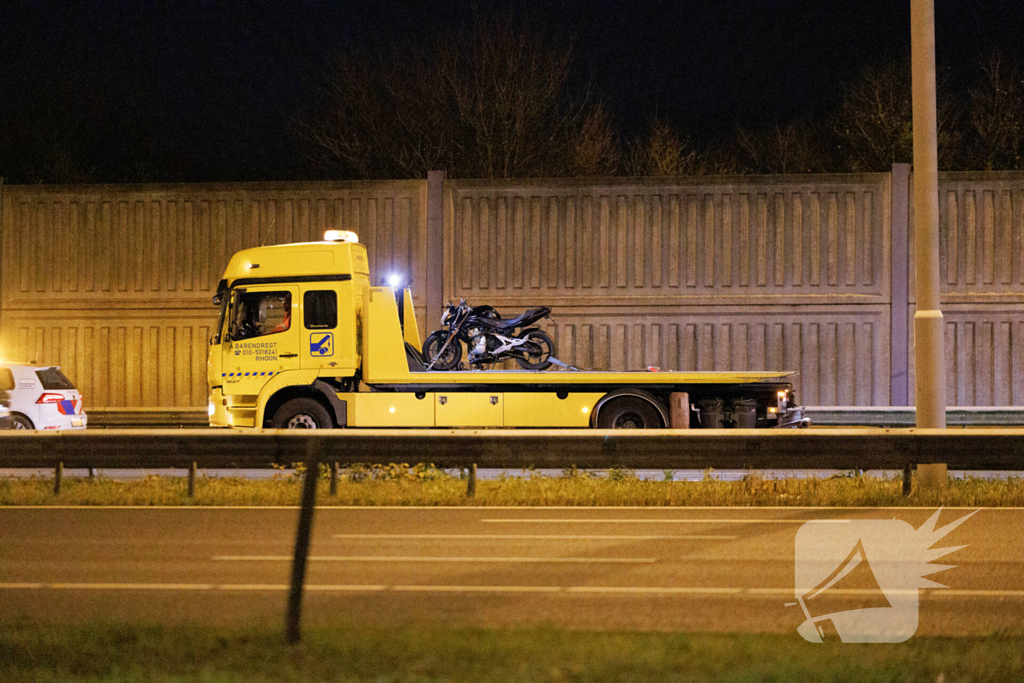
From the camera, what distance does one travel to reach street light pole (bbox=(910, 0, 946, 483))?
11.4 metres

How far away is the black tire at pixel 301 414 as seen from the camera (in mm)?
15008

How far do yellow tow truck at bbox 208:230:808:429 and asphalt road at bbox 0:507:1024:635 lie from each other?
12.8 feet

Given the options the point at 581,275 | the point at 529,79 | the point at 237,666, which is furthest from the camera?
the point at 529,79

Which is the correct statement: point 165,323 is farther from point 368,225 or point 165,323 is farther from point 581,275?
point 581,275

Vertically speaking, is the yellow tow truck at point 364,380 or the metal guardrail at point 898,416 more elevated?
the yellow tow truck at point 364,380

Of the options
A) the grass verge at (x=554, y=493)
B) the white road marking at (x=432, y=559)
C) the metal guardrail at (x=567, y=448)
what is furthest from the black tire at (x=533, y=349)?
the white road marking at (x=432, y=559)

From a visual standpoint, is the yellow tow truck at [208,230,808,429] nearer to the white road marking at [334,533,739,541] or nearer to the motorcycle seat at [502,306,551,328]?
the motorcycle seat at [502,306,551,328]

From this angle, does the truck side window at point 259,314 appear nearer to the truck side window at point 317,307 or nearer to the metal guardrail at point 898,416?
the truck side window at point 317,307

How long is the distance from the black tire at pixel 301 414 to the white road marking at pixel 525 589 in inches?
313

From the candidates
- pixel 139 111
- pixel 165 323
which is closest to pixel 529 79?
pixel 165 323

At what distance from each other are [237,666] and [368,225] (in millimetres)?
17037

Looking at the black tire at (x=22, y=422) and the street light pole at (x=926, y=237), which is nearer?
the street light pole at (x=926, y=237)

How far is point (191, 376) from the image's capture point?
2139 cm

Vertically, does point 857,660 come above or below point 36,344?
below
